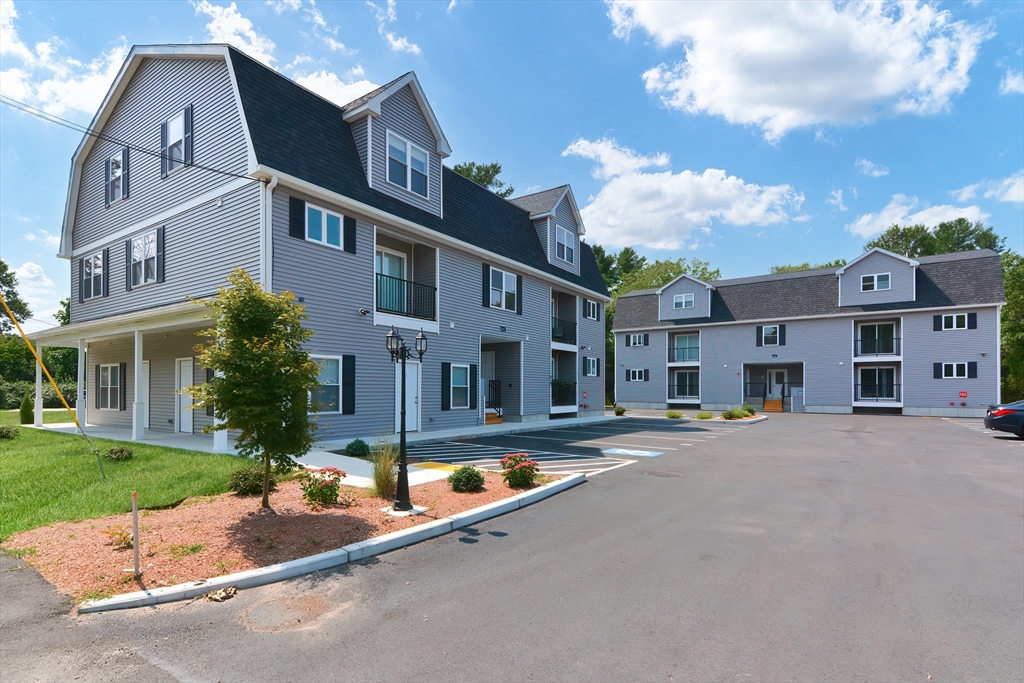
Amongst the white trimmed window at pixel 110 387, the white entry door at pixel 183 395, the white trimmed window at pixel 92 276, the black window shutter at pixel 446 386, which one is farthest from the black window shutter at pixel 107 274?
the black window shutter at pixel 446 386

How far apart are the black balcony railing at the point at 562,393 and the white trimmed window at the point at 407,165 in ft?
38.2

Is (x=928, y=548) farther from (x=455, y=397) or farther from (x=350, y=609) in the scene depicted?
(x=455, y=397)

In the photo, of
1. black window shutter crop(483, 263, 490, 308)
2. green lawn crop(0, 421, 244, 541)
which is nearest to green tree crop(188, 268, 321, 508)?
green lawn crop(0, 421, 244, 541)

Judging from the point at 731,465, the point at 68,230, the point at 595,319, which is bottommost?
the point at 731,465

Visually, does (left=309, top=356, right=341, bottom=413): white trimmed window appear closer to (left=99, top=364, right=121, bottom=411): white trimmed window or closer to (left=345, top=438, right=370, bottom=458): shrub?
(left=345, top=438, right=370, bottom=458): shrub

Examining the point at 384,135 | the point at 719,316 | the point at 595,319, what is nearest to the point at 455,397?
the point at 384,135

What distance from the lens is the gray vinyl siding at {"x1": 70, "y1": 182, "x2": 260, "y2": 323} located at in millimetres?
12789

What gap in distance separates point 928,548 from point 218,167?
52.5ft

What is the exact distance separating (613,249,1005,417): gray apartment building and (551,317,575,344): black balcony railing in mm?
16702

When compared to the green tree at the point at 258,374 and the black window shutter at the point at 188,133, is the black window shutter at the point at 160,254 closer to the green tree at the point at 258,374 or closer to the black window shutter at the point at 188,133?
the black window shutter at the point at 188,133

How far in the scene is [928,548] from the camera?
6289 mm

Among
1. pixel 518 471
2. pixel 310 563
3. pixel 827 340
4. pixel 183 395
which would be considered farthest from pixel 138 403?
pixel 827 340

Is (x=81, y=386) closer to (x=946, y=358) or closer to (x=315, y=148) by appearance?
(x=315, y=148)

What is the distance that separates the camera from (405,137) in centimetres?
1669
